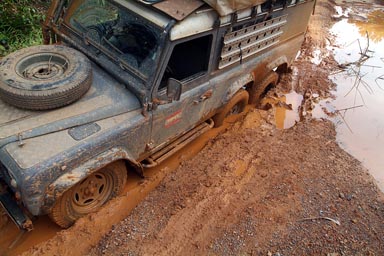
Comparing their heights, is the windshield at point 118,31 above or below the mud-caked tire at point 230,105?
above

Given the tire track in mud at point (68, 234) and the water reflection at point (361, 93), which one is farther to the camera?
the water reflection at point (361, 93)

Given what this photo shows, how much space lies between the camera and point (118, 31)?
3.62m

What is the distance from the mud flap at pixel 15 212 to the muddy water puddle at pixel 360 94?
4649 millimetres

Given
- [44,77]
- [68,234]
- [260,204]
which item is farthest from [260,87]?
[68,234]

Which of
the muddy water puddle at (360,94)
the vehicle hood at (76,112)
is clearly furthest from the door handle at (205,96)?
the muddy water puddle at (360,94)

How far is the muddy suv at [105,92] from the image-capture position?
114 inches

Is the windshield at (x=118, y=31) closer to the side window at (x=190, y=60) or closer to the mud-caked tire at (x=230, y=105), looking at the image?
the side window at (x=190, y=60)

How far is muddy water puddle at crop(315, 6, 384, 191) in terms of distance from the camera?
218 inches

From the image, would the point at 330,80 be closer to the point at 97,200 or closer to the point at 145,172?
the point at 145,172

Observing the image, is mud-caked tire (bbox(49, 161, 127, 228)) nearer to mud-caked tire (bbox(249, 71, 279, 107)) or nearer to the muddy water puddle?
mud-caked tire (bbox(249, 71, 279, 107))

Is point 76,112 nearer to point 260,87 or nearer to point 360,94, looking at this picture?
point 260,87

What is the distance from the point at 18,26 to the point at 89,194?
439cm

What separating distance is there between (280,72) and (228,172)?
2688mm

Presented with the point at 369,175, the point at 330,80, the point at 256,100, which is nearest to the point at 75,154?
the point at 256,100
